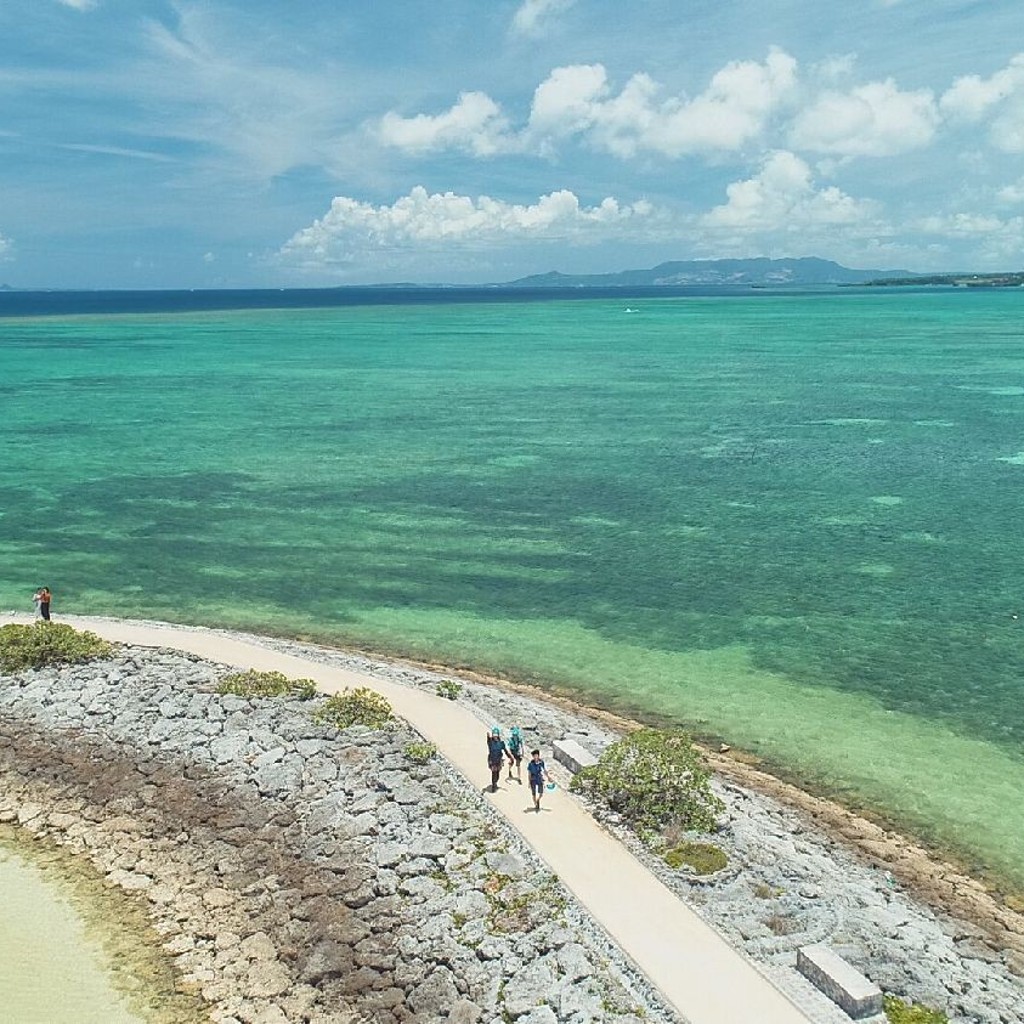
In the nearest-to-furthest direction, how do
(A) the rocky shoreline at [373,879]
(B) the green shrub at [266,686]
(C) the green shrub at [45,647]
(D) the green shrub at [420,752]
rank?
(A) the rocky shoreline at [373,879] → (D) the green shrub at [420,752] → (B) the green shrub at [266,686] → (C) the green shrub at [45,647]

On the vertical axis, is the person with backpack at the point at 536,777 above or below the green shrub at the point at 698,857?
above

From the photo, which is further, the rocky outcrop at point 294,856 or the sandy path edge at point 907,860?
the sandy path edge at point 907,860

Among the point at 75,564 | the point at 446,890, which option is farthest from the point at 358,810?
the point at 75,564

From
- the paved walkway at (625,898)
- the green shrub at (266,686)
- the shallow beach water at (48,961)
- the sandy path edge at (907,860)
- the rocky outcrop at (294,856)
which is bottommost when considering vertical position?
the sandy path edge at (907,860)

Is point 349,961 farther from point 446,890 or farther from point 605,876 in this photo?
point 605,876

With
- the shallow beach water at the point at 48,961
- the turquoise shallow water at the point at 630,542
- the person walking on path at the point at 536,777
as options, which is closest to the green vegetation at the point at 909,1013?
the turquoise shallow water at the point at 630,542

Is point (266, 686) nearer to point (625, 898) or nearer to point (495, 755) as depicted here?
point (495, 755)

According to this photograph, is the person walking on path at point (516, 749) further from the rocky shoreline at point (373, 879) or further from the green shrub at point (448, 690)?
the green shrub at point (448, 690)

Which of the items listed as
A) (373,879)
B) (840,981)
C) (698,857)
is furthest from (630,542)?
(840,981)
